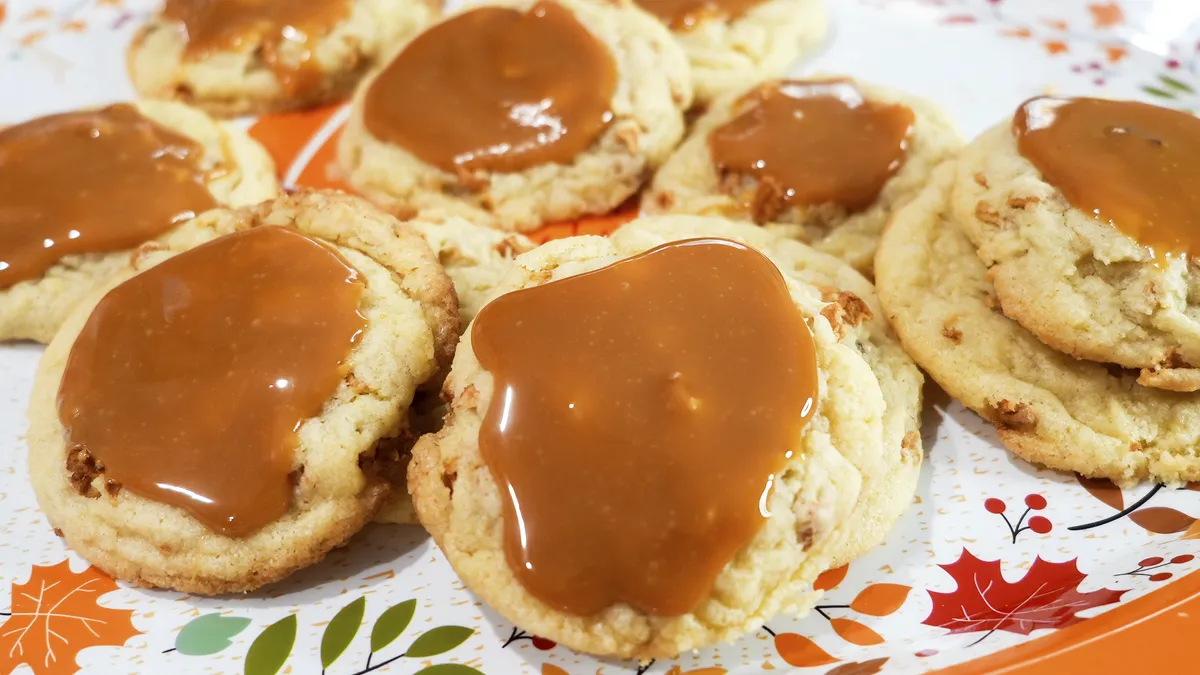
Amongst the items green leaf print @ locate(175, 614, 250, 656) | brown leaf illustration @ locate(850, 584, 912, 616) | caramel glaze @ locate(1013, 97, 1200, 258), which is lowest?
Result: green leaf print @ locate(175, 614, 250, 656)

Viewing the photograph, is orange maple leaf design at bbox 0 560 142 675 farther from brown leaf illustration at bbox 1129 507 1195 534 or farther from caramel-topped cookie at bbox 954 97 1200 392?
brown leaf illustration at bbox 1129 507 1195 534

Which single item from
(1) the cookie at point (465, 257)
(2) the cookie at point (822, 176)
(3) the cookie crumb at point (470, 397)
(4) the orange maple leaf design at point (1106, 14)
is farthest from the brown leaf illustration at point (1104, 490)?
(4) the orange maple leaf design at point (1106, 14)

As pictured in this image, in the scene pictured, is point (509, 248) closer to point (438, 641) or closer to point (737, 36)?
point (438, 641)

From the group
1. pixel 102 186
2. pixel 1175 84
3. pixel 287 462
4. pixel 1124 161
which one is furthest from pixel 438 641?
pixel 1175 84

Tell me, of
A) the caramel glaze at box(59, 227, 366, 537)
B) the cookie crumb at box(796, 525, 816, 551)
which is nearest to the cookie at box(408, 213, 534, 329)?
the caramel glaze at box(59, 227, 366, 537)

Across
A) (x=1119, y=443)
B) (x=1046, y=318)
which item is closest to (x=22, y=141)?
(x=1046, y=318)

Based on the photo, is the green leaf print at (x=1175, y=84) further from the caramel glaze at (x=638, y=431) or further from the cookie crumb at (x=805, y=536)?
the cookie crumb at (x=805, y=536)
